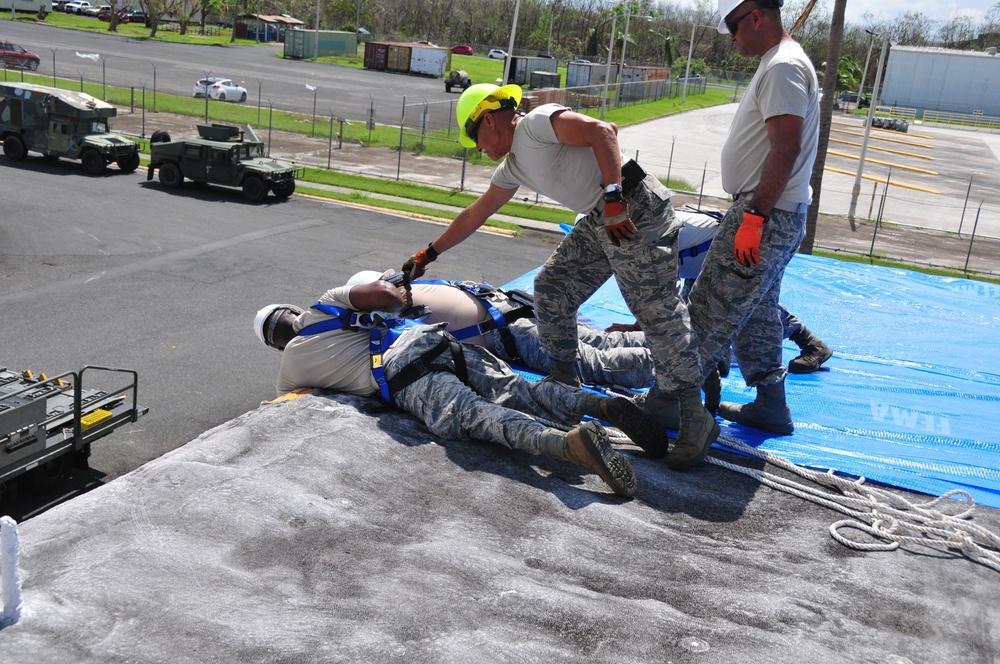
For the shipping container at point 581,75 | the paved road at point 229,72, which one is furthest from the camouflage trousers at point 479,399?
the shipping container at point 581,75

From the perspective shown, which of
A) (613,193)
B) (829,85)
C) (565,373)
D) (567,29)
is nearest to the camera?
(613,193)

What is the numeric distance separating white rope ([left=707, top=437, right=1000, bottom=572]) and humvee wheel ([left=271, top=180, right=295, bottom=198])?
15404mm

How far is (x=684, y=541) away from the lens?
3.96 meters

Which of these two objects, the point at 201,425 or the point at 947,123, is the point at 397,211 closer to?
the point at 201,425

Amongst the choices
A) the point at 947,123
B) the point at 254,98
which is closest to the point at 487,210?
the point at 254,98

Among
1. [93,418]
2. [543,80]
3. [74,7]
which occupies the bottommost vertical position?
[93,418]

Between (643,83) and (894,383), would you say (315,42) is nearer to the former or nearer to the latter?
(643,83)

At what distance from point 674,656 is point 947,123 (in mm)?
79376

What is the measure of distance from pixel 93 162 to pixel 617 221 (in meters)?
18.4

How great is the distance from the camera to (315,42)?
64438mm

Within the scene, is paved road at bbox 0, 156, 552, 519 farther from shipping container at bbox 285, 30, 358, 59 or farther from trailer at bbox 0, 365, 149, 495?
shipping container at bbox 285, 30, 358, 59

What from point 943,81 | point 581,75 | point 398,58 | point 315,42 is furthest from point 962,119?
point 315,42

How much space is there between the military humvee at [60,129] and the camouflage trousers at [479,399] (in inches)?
683

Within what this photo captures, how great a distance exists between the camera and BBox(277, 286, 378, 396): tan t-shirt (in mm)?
5199
